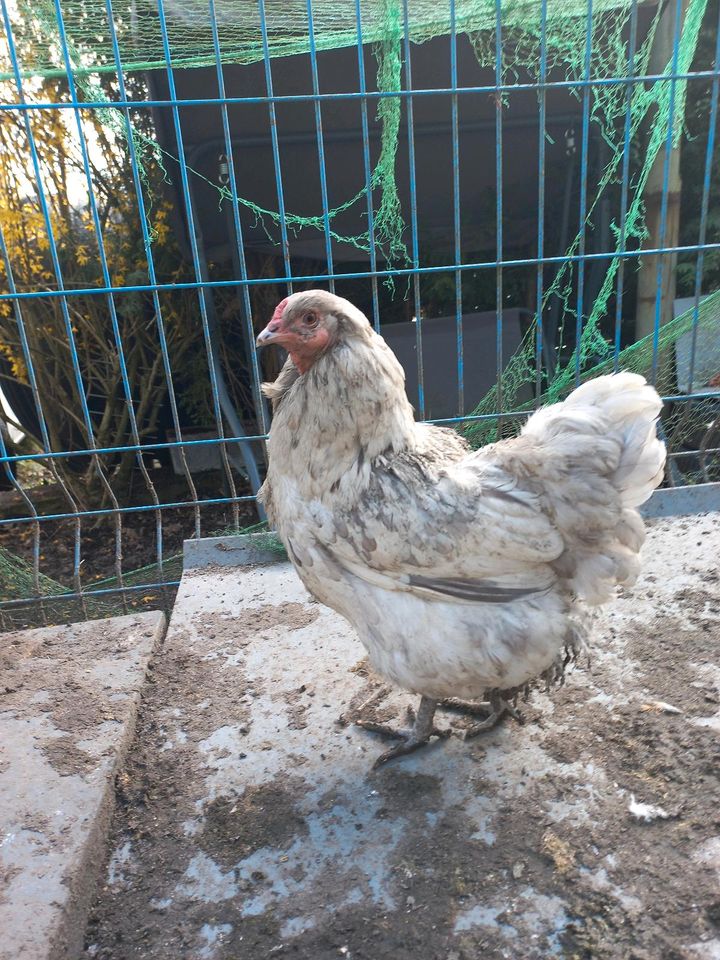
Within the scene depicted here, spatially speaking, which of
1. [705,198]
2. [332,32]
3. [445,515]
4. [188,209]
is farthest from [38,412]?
[705,198]

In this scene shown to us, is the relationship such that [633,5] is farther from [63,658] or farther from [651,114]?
[63,658]

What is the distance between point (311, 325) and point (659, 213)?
3.52m

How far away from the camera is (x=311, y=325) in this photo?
2.25 m

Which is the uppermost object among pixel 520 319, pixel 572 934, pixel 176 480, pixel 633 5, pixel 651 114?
pixel 633 5

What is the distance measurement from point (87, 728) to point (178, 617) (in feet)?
2.67

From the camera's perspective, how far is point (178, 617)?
3.23 meters

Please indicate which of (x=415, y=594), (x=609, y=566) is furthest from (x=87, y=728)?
(x=609, y=566)

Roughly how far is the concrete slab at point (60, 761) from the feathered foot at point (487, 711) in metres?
1.28

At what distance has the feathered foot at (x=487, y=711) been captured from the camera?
2.44 m

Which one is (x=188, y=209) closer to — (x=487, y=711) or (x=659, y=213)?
(x=487, y=711)

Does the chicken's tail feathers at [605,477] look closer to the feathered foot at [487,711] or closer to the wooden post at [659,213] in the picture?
the feathered foot at [487,711]

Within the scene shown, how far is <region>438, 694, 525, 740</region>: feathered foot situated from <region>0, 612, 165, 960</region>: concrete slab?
50.3 inches

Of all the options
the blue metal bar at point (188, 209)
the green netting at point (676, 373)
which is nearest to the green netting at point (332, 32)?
the blue metal bar at point (188, 209)

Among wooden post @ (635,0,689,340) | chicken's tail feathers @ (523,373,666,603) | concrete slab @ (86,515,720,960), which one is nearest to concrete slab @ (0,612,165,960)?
concrete slab @ (86,515,720,960)
